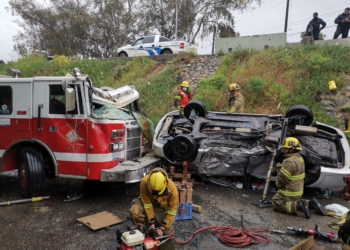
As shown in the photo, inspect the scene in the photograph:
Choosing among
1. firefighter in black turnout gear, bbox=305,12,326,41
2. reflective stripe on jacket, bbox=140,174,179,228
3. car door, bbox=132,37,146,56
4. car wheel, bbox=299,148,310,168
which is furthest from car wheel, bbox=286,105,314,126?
car door, bbox=132,37,146,56

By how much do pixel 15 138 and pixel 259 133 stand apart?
15.0 feet

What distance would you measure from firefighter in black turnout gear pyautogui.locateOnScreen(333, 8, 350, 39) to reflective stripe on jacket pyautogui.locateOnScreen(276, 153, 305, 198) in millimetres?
10098

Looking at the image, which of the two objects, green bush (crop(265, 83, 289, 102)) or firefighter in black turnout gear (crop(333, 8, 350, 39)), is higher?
firefighter in black turnout gear (crop(333, 8, 350, 39))

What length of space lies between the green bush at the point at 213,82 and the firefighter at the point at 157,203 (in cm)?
826

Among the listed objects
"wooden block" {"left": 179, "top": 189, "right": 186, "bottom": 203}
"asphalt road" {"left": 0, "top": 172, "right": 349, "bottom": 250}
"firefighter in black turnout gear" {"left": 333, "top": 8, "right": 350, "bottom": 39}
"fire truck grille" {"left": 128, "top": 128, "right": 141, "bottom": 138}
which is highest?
"firefighter in black turnout gear" {"left": 333, "top": 8, "right": 350, "bottom": 39}

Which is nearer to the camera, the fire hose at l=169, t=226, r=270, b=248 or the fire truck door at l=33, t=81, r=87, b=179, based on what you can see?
the fire hose at l=169, t=226, r=270, b=248

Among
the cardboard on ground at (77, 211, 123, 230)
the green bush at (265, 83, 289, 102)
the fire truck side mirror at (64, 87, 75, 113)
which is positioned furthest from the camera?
the green bush at (265, 83, 289, 102)

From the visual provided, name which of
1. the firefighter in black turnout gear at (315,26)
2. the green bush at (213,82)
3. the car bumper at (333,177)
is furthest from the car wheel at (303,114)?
the firefighter in black turnout gear at (315,26)

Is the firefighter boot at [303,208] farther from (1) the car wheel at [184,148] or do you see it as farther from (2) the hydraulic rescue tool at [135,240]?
(2) the hydraulic rescue tool at [135,240]

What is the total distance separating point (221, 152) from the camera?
6055 mm

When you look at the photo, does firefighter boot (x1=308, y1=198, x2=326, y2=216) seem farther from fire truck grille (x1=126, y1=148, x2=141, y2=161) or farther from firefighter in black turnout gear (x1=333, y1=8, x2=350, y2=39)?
firefighter in black turnout gear (x1=333, y1=8, x2=350, y2=39)

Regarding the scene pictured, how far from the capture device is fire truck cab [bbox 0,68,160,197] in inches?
201

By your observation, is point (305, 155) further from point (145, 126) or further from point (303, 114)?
point (145, 126)

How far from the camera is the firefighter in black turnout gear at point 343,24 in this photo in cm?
1253
